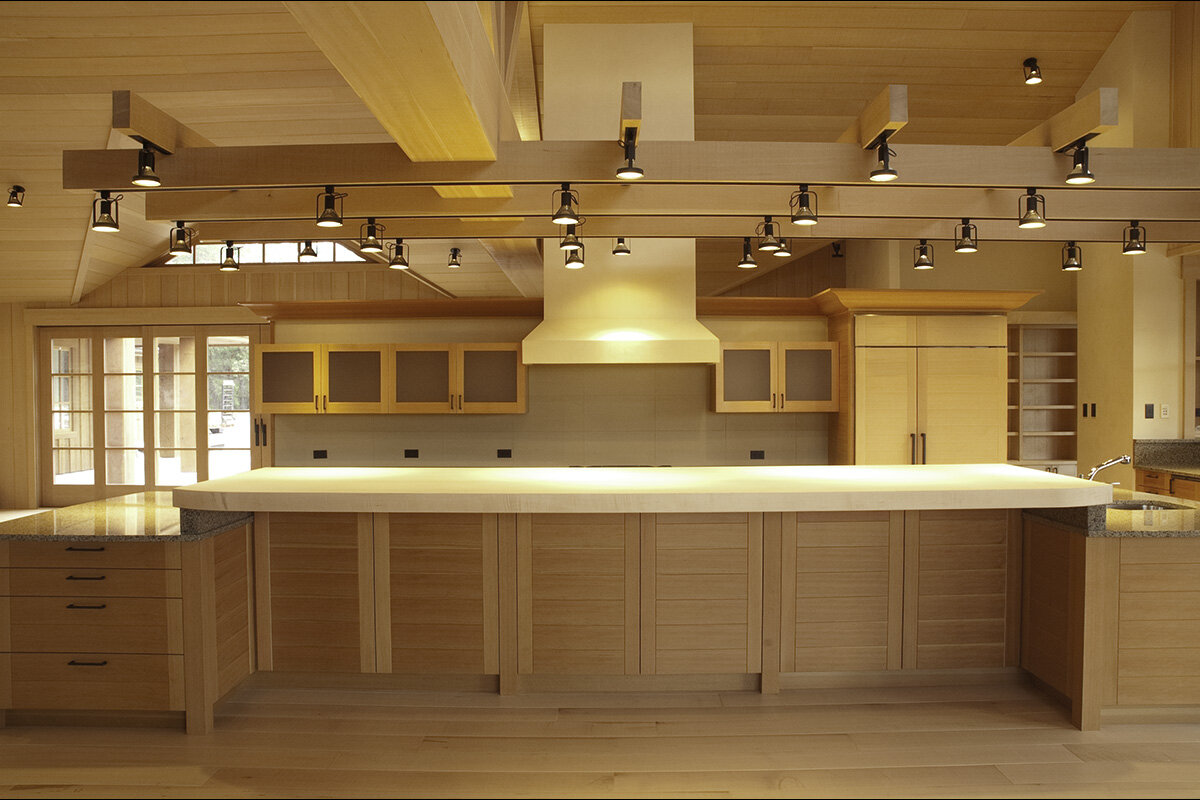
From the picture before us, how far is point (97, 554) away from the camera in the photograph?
2.77 m

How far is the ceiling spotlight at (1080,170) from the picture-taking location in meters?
2.61

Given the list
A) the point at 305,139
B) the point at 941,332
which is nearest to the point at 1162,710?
the point at 941,332

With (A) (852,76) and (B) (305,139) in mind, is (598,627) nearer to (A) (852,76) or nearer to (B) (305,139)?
(A) (852,76)

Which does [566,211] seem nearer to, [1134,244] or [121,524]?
[121,524]

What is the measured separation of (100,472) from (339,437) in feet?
13.8

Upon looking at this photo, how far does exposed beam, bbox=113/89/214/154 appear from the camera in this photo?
2.41 meters

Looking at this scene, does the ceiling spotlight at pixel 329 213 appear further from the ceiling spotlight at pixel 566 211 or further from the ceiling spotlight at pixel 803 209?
the ceiling spotlight at pixel 803 209

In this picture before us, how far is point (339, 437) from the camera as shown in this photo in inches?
225

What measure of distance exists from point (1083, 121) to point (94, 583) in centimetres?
407

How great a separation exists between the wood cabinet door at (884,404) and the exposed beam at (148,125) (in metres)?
4.22

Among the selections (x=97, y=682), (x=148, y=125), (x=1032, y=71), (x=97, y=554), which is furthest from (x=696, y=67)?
(x=97, y=682)

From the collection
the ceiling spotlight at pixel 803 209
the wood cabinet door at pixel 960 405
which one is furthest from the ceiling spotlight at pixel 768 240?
the wood cabinet door at pixel 960 405

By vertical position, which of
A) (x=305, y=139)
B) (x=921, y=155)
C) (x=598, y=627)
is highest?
(x=305, y=139)

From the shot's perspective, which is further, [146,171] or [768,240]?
[768,240]
